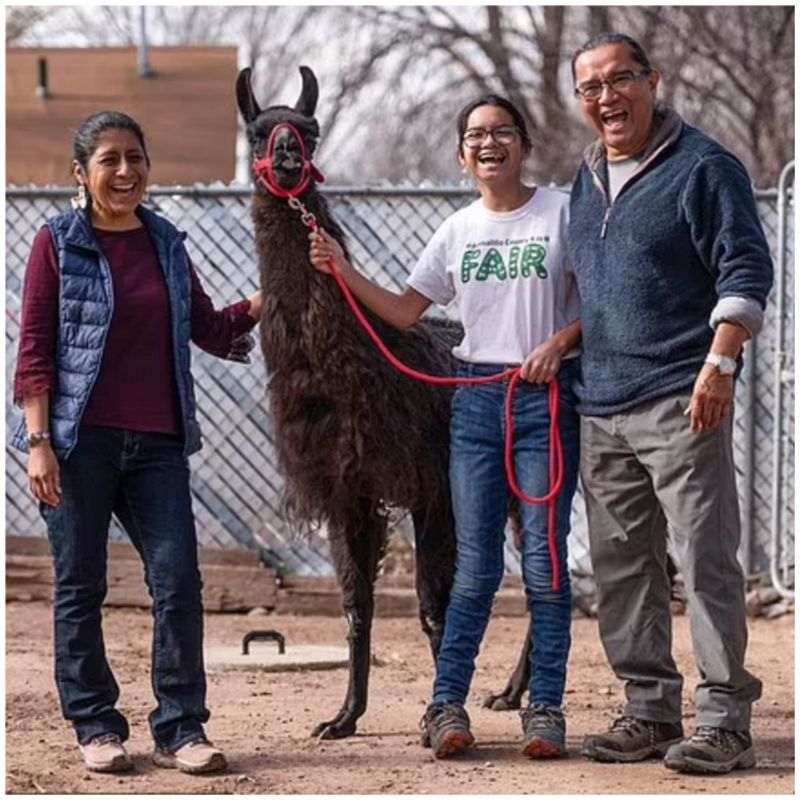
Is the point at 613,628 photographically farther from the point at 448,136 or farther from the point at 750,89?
the point at 448,136

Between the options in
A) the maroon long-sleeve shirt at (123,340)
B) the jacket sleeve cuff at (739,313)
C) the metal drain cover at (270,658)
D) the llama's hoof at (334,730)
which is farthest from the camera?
the metal drain cover at (270,658)

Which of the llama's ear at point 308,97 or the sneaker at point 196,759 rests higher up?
the llama's ear at point 308,97

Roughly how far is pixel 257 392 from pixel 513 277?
472cm

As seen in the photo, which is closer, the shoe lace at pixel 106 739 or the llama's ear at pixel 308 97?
the shoe lace at pixel 106 739

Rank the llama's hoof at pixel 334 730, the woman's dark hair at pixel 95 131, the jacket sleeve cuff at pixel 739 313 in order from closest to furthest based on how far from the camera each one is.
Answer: the jacket sleeve cuff at pixel 739 313
the woman's dark hair at pixel 95 131
the llama's hoof at pixel 334 730

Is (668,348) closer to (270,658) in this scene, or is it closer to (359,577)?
(359,577)

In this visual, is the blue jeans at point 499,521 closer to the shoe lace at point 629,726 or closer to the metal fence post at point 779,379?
the shoe lace at point 629,726

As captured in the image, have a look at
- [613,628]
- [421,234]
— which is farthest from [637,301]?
[421,234]

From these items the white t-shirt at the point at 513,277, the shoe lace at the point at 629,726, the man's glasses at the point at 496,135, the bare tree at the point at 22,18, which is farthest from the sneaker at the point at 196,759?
the bare tree at the point at 22,18

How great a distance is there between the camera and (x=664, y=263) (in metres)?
5.61

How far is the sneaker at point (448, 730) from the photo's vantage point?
5.82 meters

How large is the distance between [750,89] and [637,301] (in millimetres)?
11193

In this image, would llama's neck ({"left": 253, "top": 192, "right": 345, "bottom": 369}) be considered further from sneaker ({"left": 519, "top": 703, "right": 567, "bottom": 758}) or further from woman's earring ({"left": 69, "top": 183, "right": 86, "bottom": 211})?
sneaker ({"left": 519, "top": 703, "right": 567, "bottom": 758})

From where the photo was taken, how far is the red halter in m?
6.05
